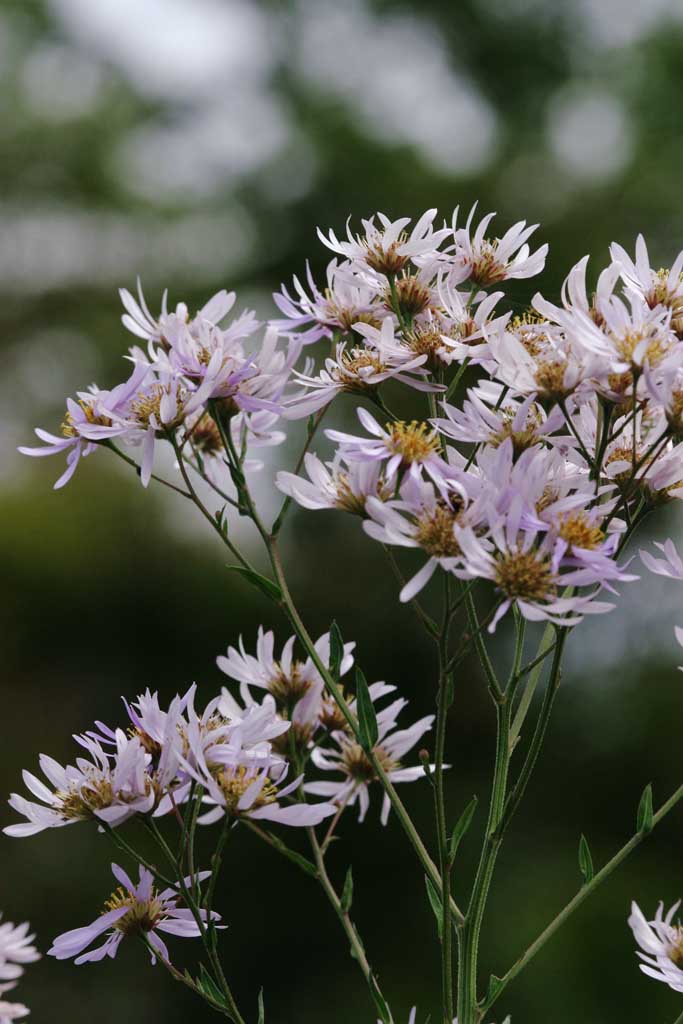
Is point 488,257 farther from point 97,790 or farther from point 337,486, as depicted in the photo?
point 97,790

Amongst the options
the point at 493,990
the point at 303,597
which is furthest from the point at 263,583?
the point at 303,597

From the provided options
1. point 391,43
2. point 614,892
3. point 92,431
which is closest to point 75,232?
point 391,43

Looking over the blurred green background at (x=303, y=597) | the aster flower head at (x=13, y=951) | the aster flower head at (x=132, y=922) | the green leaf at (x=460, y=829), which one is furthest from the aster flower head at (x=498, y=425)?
the blurred green background at (x=303, y=597)

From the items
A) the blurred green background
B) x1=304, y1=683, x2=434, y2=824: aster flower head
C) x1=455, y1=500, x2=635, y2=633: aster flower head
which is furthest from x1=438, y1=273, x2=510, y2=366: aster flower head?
the blurred green background

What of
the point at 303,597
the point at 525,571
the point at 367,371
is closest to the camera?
the point at 525,571

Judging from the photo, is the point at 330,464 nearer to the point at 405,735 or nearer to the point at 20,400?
the point at 405,735

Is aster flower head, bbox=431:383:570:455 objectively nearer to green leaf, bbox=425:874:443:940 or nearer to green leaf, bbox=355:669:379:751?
green leaf, bbox=355:669:379:751
